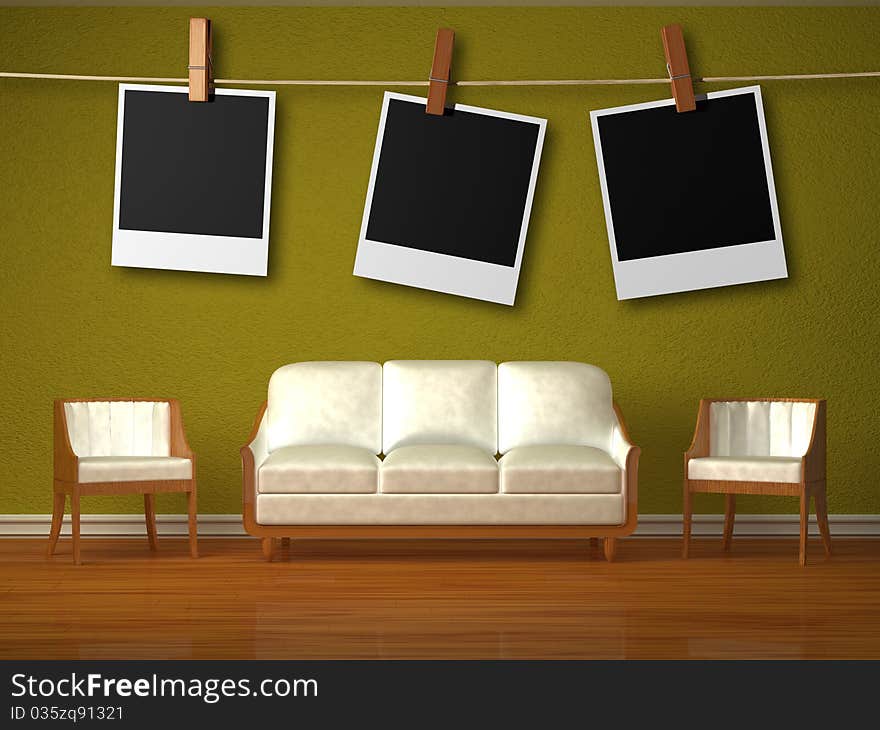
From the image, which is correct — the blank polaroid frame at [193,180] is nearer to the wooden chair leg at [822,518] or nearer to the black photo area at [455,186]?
the black photo area at [455,186]

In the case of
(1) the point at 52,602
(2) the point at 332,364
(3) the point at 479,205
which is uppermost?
(3) the point at 479,205

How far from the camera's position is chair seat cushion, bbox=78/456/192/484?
179 inches

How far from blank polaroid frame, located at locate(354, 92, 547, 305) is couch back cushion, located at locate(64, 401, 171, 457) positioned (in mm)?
1292

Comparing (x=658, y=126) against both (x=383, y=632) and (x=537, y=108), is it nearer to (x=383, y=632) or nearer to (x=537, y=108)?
(x=537, y=108)

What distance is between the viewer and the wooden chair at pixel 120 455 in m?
4.57

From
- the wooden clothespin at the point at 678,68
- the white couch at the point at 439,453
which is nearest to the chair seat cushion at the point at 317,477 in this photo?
the white couch at the point at 439,453

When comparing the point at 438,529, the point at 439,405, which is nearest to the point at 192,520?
the point at 438,529

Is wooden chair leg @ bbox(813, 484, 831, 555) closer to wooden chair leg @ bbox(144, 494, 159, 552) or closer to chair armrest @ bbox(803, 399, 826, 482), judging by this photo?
chair armrest @ bbox(803, 399, 826, 482)

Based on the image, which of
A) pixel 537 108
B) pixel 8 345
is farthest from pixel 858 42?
pixel 8 345

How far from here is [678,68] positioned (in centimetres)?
521

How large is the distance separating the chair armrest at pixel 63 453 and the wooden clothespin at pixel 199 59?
165 centimetres

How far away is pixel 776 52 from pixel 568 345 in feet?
6.01

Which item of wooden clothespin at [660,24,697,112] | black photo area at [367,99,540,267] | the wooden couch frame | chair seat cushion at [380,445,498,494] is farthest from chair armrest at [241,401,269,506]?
wooden clothespin at [660,24,697,112]

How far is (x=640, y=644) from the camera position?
320 centimetres
